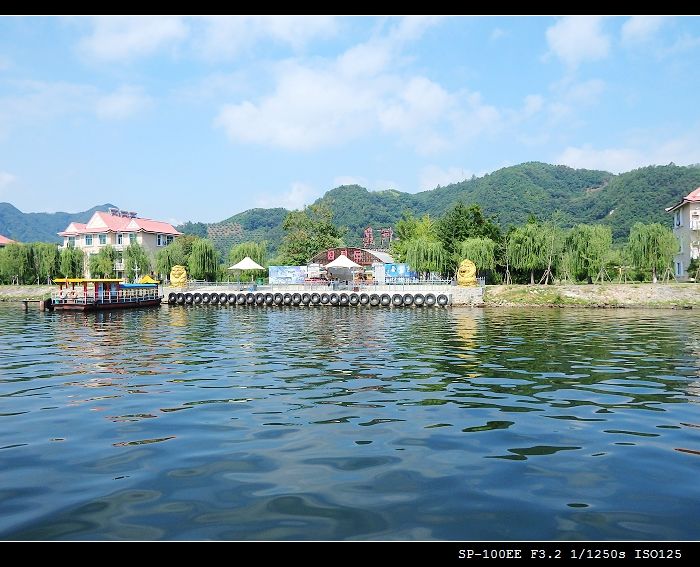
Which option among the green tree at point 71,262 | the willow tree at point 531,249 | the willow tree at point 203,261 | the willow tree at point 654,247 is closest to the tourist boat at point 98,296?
the willow tree at point 203,261

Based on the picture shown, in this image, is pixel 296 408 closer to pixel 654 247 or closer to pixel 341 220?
pixel 654 247

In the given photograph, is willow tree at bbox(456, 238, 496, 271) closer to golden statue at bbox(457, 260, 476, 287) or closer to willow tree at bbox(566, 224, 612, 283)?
golden statue at bbox(457, 260, 476, 287)

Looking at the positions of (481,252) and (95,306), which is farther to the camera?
(481,252)

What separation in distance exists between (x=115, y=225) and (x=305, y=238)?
983 inches

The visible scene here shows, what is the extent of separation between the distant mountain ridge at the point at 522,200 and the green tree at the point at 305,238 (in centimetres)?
2419

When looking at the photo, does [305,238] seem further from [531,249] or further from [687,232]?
[687,232]

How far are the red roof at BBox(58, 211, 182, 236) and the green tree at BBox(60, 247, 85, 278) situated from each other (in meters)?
8.79

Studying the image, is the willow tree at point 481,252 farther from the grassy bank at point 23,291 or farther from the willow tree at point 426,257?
the grassy bank at point 23,291

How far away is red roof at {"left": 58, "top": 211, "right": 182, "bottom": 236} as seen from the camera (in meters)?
73.2

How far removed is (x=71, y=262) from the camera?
211ft

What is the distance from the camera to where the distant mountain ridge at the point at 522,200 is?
9388 cm

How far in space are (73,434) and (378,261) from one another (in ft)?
182

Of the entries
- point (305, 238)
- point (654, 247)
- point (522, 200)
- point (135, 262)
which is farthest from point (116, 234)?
point (522, 200)

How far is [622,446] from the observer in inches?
285
